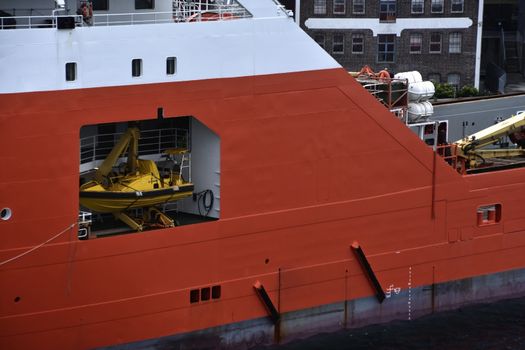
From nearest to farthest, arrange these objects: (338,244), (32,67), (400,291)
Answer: (32,67), (338,244), (400,291)

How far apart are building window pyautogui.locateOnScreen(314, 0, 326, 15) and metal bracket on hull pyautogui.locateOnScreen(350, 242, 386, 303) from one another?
76.3 feet

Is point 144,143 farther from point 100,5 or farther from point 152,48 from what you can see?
point 100,5

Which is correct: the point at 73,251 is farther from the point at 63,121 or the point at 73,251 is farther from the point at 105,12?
the point at 105,12

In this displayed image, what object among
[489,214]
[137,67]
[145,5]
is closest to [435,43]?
[489,214]

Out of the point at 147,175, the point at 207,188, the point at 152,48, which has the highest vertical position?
the point at 152,48

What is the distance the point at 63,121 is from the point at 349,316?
7488 mm

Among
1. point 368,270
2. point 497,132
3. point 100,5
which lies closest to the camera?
point 100,5

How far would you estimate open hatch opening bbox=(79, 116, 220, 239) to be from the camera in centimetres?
1939

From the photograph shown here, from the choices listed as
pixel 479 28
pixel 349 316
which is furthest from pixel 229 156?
pixel 479 28

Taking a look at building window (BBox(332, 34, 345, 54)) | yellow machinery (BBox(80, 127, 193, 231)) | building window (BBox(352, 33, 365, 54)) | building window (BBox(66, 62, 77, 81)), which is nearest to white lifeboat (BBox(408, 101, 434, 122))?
yellow machinery (BBox(80, 127, 193, 231))

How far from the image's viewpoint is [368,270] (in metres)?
22.0

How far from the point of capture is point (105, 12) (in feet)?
65.6

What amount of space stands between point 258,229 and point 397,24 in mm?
25103

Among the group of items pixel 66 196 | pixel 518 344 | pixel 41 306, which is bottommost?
pixel 518 344
